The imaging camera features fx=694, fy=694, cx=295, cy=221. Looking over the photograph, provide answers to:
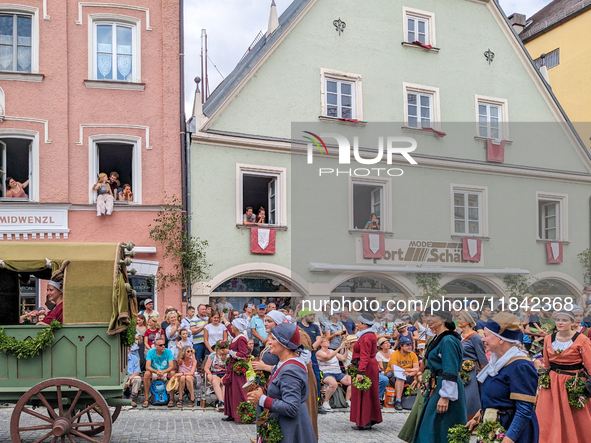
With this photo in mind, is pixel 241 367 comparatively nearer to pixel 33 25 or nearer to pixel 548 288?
pixel 33 25

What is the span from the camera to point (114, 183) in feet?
58.2

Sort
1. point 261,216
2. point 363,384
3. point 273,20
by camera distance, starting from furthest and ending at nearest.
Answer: point 273,20, point 261,216, point 363,384

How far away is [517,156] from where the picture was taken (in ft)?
76.7

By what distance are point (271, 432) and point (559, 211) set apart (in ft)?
67.7

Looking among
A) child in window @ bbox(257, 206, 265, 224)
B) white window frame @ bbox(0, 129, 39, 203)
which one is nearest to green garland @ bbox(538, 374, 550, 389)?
child in window @ bbox(257, 206, 265, 224)

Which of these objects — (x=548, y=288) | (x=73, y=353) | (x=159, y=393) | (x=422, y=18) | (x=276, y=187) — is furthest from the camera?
(x=548, y=288)

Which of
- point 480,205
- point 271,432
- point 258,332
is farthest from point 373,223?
point 271,432

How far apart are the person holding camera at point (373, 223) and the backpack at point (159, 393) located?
9.58m

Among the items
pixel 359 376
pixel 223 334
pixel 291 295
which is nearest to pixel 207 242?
pixel 291 295

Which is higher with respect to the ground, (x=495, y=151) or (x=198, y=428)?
(x=495, y=151)

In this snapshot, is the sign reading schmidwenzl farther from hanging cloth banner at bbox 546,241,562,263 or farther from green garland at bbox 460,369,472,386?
green garland at bbox 460,369,472,386

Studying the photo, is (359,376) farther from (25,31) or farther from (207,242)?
(25,31)

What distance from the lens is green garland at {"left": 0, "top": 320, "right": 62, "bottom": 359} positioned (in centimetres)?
799

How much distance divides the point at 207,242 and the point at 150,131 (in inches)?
127
